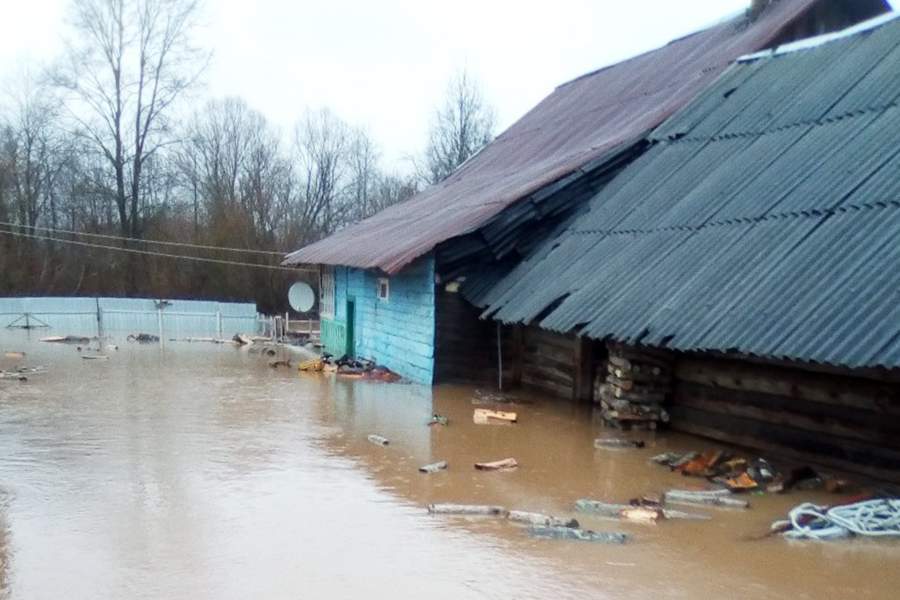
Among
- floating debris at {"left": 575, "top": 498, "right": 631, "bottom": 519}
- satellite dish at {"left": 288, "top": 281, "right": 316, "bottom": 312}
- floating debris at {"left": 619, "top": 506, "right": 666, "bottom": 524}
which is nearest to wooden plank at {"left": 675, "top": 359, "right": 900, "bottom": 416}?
floating debris at {"left": 619, "top": 506, "right": 666, "bottom": 524}

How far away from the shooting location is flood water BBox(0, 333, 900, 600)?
20.1 feet

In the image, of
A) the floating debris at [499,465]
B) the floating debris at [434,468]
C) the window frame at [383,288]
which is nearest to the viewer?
the floating debris at [434,468]

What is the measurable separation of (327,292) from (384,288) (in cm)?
571

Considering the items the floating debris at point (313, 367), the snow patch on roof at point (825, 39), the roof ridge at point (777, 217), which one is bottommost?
the floating debris at point (313, 367)

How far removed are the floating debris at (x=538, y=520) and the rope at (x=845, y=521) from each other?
1718 millimetres

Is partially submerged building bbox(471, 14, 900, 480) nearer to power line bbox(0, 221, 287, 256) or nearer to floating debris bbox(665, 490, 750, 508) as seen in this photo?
floating debris bbox(665, 490, 750, 508)

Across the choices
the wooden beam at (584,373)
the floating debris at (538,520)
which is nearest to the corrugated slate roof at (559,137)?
the wooden beam at (584,373)

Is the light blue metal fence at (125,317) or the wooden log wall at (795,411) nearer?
the wooden log wall at (795,411)

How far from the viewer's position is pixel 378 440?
435 inches

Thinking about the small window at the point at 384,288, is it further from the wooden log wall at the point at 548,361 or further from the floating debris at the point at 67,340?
the floating debris at the point at 67,340

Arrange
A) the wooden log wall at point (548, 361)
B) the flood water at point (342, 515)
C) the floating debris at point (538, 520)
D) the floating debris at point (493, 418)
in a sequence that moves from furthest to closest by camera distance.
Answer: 1. the wooden log wall at point (548, 361)
2. the floating debris at point (493, 418)
3. the floating debris at point (538, 520)
4. the flood water at point (342, 515)

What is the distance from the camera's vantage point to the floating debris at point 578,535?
7.01m

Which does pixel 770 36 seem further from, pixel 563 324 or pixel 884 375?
pixel 884 375

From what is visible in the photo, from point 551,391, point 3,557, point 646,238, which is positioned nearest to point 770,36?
point 646,238
